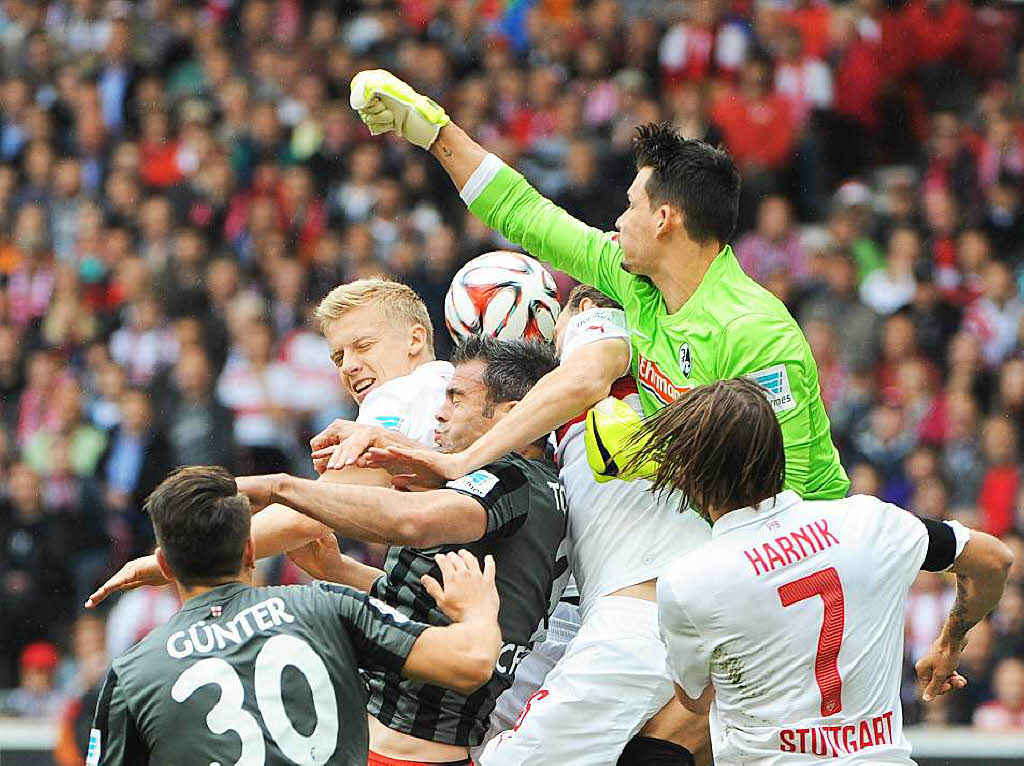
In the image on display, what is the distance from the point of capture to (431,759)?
17.3ft

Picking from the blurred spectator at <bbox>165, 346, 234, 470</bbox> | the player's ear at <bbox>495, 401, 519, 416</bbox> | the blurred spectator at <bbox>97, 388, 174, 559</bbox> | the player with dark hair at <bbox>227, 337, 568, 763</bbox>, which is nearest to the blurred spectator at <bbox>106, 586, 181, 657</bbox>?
the blurred spectator at <bbox>97, 388, 174, 559</bbox>

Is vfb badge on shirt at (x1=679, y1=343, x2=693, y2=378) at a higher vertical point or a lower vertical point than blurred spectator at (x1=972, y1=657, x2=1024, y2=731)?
higher

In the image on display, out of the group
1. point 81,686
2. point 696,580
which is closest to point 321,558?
point 696,580

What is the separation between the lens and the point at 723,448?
4.49m

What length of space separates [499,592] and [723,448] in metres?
1.10

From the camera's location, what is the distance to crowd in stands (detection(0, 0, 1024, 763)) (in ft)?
37.7

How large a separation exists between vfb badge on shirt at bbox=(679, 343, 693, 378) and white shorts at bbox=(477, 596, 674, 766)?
0.81m

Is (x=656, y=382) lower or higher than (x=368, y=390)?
higher

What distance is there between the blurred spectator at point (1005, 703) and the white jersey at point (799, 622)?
5379 mm

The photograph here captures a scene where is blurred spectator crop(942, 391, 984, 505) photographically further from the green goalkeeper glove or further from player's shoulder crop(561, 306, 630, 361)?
the green goalkeeper glove

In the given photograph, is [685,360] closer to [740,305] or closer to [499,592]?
[740,305]

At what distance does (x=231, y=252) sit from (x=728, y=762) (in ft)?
32.2

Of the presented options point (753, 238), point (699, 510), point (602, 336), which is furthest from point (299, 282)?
point (699, 510)

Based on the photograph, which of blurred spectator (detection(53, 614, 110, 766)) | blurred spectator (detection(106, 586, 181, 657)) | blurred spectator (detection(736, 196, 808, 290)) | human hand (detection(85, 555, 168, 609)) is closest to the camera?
human hand (detection(85, 555, 168, 609))
